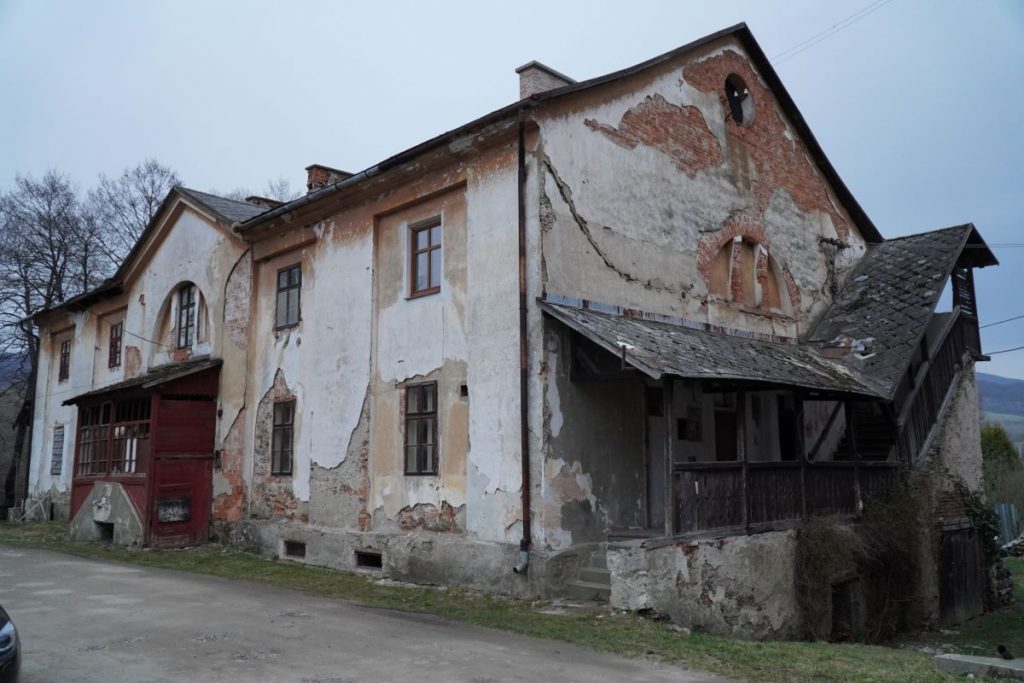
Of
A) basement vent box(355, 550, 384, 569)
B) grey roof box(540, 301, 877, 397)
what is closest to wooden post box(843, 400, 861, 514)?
grey roof box(540, 301, 877, 397)

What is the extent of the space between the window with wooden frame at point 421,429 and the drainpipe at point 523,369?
6.74 feet

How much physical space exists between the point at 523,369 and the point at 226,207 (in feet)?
34.9

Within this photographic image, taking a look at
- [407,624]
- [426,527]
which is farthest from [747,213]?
[407,624]

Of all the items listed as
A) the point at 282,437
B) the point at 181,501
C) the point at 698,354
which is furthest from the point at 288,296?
the point at 698,354

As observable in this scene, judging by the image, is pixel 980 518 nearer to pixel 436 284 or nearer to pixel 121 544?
pixel 436 284

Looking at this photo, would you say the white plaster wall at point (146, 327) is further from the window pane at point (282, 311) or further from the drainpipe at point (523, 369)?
the drainpipe at point (523, 369)

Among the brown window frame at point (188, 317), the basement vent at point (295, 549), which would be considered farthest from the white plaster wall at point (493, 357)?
the brown window frame at point (188, 317)

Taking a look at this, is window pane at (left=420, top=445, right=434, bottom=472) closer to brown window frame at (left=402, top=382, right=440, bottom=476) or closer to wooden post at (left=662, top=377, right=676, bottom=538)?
brown window frame at (left=402, top=382, right=440, bottom=476)

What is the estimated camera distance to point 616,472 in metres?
11.6

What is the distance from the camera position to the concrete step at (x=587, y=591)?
400 inches

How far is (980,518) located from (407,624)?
469 inches

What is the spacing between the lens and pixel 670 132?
1365 cm

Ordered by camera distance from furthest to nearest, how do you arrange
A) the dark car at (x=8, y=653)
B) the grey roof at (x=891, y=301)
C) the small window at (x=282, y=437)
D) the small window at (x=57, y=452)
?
the small window at (x=57, y=452)
the small window at (x=282, y=437)
the grey roof at (x=891, y=301)
the dark car at (x=8, y=653)

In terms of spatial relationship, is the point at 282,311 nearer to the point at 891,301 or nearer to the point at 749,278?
the point at 749,278
